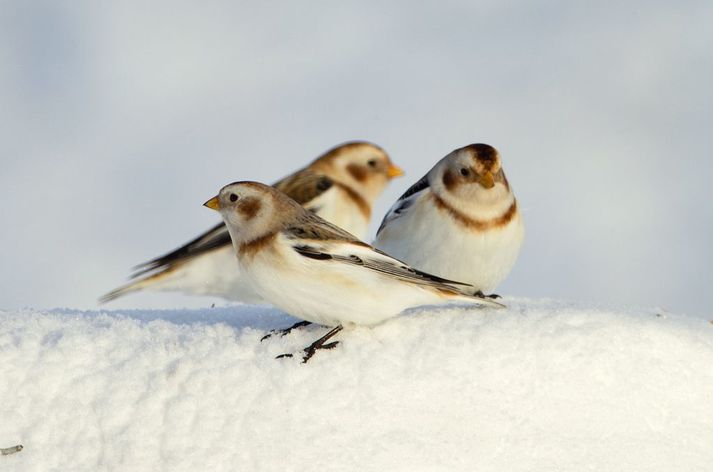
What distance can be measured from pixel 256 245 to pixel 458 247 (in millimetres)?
1410

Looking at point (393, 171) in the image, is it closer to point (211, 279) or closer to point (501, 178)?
point (211, 279)

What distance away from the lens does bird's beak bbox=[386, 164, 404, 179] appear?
975 centimetres

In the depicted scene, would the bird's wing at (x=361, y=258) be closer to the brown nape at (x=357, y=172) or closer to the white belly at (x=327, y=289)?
the white belly at (x=327, y=289)

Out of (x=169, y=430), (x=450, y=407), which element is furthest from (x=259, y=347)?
(x=450, y=407)

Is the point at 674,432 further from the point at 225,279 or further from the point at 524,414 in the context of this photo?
the point at 225,279

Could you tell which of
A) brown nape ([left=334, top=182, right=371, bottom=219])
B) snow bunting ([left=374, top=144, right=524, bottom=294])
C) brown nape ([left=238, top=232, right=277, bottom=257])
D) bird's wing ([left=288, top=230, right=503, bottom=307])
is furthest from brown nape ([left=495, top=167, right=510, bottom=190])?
brown nape ([left=334, top=182, right=371, bottom=219])

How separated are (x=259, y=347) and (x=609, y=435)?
1.60m

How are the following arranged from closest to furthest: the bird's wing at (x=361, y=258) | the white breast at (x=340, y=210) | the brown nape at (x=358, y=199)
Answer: the bird's wing at (x=361, y=258), the white breast at (x=340, y=210), the brown nape at (x=358, y=199)

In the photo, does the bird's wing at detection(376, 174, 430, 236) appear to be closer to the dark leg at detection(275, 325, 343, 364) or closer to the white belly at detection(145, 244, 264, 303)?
the dark leg at detection(275, 325, 343, 364)

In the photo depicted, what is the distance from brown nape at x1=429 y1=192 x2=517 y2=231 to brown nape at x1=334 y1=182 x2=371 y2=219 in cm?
368

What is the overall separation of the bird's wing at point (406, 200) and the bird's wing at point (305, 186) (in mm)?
2839

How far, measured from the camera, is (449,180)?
5.85 metres

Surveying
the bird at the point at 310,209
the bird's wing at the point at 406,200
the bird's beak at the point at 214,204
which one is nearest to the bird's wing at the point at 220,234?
the bird at the point at 310,209

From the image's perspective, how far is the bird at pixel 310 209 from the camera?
9219mm
